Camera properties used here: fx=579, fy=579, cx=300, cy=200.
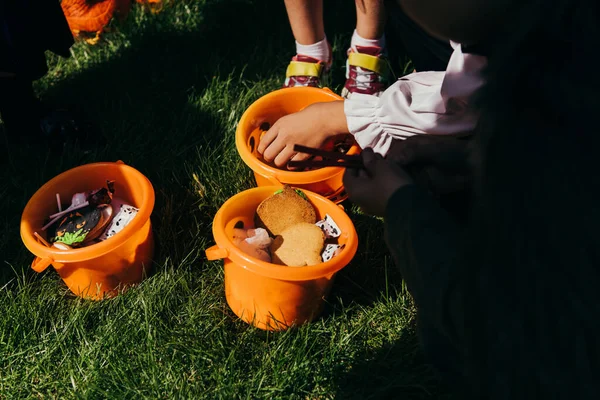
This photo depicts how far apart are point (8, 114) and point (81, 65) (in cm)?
43

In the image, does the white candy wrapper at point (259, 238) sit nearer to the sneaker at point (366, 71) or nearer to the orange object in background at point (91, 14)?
the sneaker at point (366, 71)

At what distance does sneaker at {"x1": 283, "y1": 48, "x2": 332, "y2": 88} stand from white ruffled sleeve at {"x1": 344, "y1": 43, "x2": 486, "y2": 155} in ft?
1.52

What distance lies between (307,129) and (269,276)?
479 mm

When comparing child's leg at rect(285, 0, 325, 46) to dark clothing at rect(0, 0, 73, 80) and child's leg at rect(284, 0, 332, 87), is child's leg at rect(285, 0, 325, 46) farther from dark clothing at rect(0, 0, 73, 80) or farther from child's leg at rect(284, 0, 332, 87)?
dark clothing at rect(0, 0, 73, 80)

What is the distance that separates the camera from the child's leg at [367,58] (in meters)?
1.88

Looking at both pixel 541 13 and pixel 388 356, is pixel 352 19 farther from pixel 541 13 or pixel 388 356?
pixel 541 13

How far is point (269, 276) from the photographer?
3.99 feet

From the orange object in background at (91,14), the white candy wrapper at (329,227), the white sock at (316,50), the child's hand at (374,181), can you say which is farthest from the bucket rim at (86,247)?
the orange object in background at (91,14)

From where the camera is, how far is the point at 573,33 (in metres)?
0.62

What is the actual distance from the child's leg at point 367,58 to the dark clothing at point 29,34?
92cm

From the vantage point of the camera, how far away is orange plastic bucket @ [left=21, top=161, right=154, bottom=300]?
4.30 feet

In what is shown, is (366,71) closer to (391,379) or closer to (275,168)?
(275,168)

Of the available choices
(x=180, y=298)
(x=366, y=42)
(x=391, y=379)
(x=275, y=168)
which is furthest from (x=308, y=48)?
(x=391, y=379)

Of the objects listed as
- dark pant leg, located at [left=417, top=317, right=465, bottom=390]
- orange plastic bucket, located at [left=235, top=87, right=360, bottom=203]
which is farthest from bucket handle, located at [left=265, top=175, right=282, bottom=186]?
dark pant leg, located at [left=417, top=317, right=465, bottom=390]
